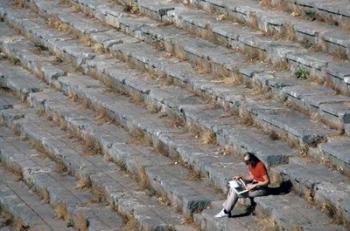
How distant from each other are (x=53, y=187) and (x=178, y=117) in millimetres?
1408

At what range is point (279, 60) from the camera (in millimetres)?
11625

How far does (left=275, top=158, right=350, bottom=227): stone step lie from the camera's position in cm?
882

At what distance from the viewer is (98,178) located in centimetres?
1081

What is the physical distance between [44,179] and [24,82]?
294cm

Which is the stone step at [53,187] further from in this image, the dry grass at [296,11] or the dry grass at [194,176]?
the dry grass at [296,11]

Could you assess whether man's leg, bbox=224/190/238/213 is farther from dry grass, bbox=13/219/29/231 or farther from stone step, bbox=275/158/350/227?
dry grass, bbox=13/219/29/231

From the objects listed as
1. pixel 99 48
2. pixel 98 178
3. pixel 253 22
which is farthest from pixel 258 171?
pixel 99 48

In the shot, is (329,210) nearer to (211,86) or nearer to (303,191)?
(303,191)

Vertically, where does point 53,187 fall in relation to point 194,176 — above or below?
below

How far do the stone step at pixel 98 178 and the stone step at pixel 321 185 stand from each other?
1.03m

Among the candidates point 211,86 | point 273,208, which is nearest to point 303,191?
point 273,208

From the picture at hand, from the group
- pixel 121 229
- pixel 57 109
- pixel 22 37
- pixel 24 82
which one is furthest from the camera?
pixel 22 37

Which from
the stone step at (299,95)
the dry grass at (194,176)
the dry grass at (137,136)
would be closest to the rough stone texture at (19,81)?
the stone step at (299,95)

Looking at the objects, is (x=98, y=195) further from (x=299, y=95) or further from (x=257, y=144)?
(x=299, y=95)
